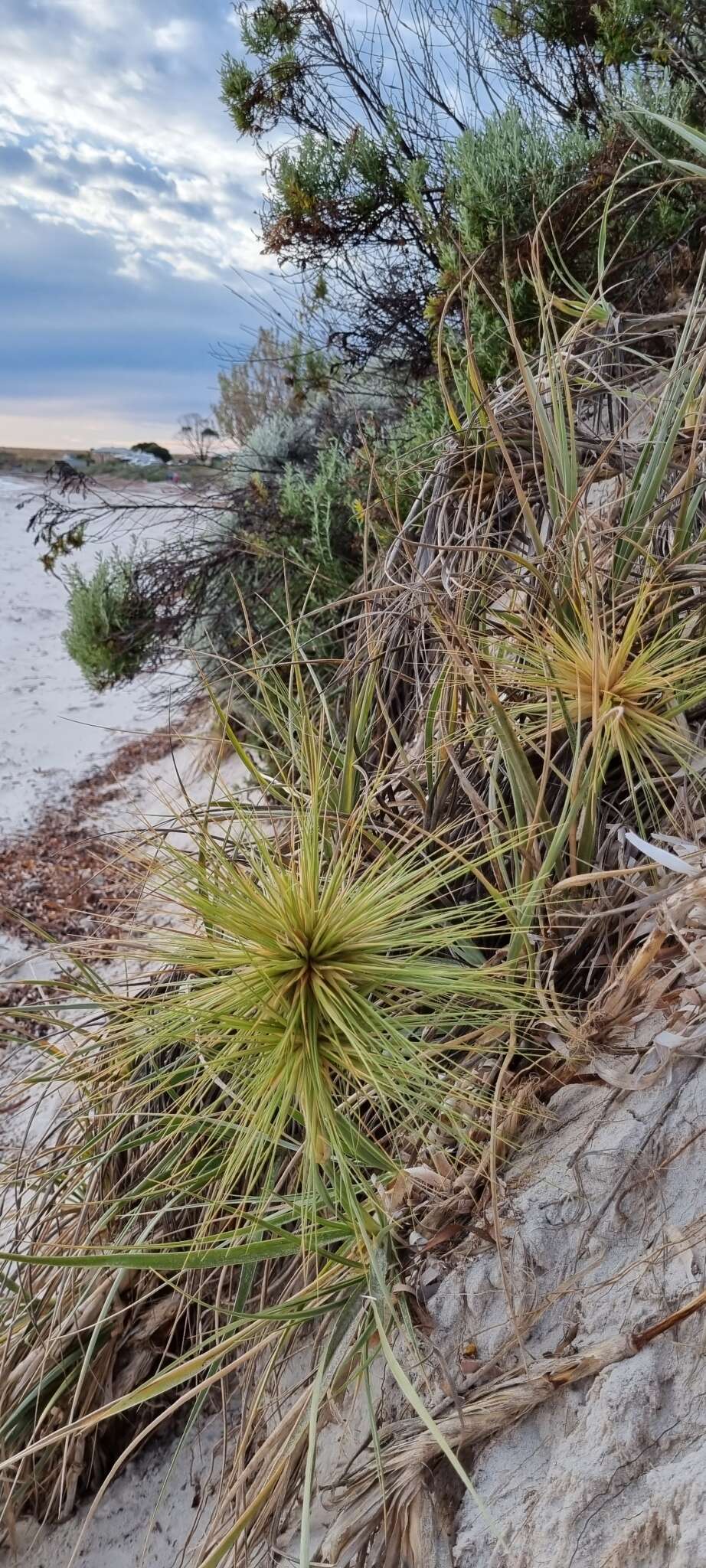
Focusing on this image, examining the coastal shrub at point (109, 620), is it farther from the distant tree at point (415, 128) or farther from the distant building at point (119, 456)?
the distant building at point (119, 456)

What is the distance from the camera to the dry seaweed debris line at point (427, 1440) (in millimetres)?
854

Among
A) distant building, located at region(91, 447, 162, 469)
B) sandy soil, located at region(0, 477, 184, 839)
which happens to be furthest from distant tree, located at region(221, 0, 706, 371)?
distant building, located at region(91, 447, 162, 469)

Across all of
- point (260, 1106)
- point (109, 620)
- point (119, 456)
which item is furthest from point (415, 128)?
point (119, 456)

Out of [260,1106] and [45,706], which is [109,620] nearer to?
[45,706]

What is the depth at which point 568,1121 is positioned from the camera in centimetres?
105

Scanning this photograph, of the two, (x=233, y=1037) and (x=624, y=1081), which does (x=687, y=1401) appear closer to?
(x=624, y=1081)

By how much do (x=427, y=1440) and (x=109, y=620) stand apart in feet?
11.7

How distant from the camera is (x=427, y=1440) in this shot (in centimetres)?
91

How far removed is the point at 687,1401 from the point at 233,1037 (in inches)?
21.1

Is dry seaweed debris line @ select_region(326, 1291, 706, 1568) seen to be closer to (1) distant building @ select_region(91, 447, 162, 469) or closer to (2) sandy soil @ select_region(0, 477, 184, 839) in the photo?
(2) sandy soil @ select_region(0, 477, 184, 839)

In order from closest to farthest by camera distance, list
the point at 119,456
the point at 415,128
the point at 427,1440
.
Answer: the point at 427,1440, the point at 415,128, the point at 119,456

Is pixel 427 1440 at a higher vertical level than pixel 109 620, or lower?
lower

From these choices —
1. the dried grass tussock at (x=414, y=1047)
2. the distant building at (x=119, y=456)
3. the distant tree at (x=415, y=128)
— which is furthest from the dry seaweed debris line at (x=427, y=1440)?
the distant building at (x=119, y=456)

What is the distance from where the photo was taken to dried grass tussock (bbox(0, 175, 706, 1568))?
0.94 metres
